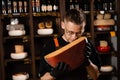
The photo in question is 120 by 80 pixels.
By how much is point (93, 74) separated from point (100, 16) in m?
1.98

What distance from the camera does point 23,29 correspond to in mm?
3102

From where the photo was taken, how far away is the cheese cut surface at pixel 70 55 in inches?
49.0

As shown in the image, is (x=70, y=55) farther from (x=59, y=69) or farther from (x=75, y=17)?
(x=75, y=17)

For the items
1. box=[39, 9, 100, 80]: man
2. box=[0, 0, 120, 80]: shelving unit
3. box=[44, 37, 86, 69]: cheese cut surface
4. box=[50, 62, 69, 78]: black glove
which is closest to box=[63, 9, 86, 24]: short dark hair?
box=[39, 9, 100, 80]: man

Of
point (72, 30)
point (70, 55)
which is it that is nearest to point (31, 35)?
point (72, 30)

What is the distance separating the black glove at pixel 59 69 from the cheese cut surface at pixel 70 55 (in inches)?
1.0

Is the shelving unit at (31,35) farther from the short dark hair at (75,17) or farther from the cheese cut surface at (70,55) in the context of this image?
the cheese cut surface at (70,55)

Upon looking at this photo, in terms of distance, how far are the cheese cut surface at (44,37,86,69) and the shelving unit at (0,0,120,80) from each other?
1719 millimetres

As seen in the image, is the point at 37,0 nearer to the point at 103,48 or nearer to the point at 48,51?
the point at 103,48

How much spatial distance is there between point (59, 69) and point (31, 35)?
6.01ft

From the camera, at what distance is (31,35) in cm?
303

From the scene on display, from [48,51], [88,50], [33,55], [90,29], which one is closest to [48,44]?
[48,51]

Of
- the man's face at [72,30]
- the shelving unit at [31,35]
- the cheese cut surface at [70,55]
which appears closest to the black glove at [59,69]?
the cheese cut surface at [70,55]

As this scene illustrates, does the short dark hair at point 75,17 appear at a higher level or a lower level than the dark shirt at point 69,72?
higher
